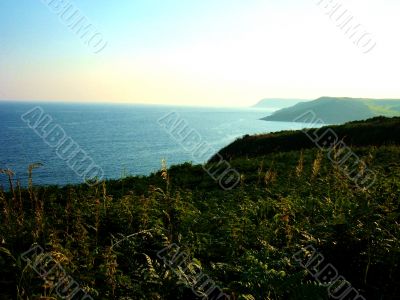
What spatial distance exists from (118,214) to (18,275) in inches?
129

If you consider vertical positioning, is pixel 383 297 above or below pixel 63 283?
below

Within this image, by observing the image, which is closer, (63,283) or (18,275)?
(63,283)

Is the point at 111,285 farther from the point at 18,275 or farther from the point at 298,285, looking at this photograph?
the point at 298,285

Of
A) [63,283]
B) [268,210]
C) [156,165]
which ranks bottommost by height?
[156,165]

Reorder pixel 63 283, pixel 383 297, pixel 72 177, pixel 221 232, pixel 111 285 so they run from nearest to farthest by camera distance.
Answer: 1. pixel 63 283
2. pixel 111 285
3. pixel 383 297
4. pixel 221 232
5. pixel 72 177

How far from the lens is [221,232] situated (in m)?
8.03

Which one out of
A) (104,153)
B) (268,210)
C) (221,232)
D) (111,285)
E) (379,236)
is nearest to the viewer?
(111,285)

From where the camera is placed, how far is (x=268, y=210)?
1034 centimetres

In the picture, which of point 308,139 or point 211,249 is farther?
point 308,139

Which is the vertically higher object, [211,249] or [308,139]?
[211,249]

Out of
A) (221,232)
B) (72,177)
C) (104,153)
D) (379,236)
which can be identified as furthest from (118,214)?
(104,153)

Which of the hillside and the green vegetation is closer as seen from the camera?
the green vegetation

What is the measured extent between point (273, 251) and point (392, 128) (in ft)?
109

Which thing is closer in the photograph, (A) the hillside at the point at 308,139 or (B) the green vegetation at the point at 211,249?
(B) the green vegetation at the point at 211,249
